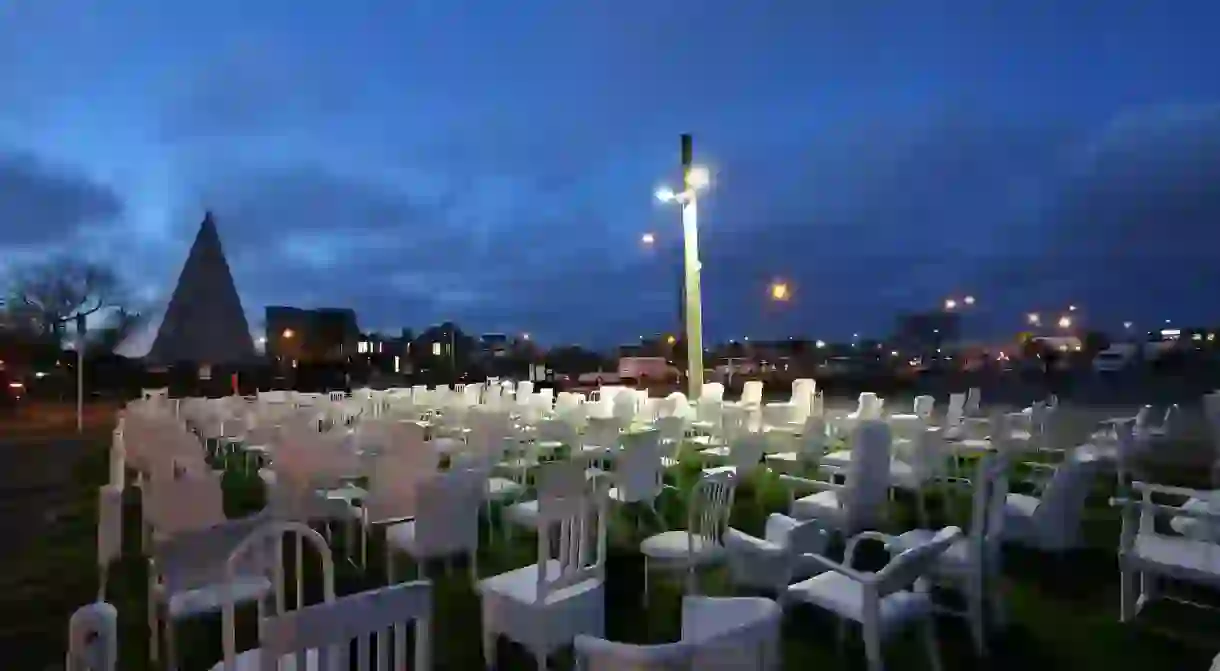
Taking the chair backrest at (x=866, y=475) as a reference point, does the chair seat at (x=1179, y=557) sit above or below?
below

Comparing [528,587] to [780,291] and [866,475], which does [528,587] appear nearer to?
[866,475]

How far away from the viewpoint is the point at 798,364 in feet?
110

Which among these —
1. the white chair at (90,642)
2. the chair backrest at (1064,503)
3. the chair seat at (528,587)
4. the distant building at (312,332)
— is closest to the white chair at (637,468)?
the chair seat at (528,587)

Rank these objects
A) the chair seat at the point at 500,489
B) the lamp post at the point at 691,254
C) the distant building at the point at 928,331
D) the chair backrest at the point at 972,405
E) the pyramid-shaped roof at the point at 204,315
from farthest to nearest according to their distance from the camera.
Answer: the distant building at the point at 928,331, the pyramid-shaped roof at the point at 204,315, the lamp post at the point at 691,254, the chair backrest at the point at 972,405, the chair seat at the point at 500,489

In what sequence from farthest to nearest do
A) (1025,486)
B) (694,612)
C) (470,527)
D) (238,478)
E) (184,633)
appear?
(238,478)
(1025,486)
(470,527)
(184,633)
(694,612)

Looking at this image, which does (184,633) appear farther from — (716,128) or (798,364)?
(798,364)

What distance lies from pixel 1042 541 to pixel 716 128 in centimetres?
2647

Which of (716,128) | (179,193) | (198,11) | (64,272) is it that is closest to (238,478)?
(716,128)

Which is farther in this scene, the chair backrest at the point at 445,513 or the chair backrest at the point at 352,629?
the chair backrest at the point at 445,513

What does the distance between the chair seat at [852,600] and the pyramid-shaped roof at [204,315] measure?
2066 cm

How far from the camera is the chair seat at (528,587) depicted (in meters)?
3.44

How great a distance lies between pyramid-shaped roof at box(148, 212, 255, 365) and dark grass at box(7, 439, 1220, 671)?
16013 millimetres

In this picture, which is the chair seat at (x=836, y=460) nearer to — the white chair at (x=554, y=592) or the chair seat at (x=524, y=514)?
the chair seat at (x=524, y=514)

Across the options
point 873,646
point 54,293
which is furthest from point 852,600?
point 54,293
